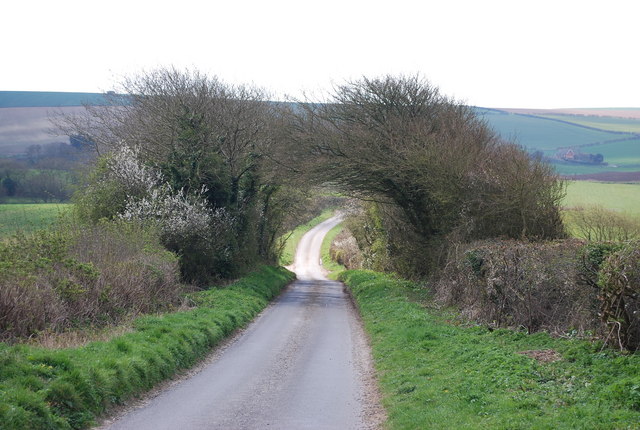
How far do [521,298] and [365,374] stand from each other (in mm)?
3846

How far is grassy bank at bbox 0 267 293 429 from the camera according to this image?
8.73 metres

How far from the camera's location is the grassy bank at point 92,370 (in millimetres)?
8727

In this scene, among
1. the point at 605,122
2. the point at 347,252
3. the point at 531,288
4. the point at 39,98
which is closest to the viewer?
the point at 531,288

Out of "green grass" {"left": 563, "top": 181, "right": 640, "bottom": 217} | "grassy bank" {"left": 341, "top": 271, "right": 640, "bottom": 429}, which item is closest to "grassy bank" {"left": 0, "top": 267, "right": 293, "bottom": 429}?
"grassy bank" {"left": 341, "top": 271, "right": 640, "bottom": 429}

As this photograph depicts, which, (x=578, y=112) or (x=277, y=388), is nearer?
(x=277, y=388)

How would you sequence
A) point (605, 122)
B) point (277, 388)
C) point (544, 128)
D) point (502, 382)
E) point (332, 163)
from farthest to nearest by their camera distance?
1. point (605, 122)
2. point (544, 128)
3. point (332, 163)
4. point (277, 388)
5. point (502, 382)

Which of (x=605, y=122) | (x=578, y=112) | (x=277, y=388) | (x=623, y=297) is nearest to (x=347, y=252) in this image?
(x=277, y=388)

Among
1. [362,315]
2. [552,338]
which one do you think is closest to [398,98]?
[362,315]

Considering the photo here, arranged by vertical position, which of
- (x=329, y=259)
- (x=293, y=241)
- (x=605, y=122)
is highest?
(x=605, y=122)

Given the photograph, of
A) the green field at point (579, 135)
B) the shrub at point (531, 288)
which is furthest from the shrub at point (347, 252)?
the shrub at point (531, 288)

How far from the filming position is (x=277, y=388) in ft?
41.3

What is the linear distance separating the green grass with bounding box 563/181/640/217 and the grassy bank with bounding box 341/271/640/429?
108ft

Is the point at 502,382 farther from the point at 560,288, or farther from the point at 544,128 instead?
the point at 544,128

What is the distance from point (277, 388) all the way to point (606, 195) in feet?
160
